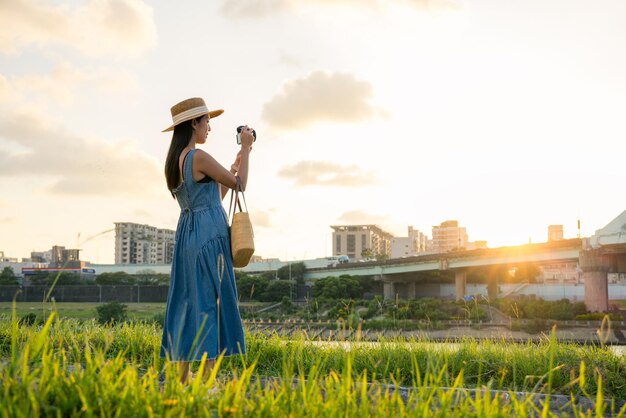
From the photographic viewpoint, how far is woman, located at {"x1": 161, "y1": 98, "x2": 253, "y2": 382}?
12.0ft

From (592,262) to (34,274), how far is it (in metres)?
72.2

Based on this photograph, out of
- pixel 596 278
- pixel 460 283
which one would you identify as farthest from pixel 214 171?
pixel 460 283

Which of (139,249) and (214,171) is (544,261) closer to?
(214,171)

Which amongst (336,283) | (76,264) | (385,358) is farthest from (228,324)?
(76,264)

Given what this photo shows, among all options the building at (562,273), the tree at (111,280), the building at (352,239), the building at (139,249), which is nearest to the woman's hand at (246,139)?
the tree at (111,280)

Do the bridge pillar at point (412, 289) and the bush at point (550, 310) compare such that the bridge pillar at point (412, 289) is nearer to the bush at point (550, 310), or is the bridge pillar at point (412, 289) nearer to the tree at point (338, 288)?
the tree at point (338, 288)

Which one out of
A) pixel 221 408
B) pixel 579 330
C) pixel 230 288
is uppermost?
pixel 230 288

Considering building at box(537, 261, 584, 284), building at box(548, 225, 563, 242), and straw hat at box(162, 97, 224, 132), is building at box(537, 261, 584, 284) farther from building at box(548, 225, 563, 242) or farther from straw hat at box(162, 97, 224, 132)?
straw hat at box(162, 97, 224, 132)

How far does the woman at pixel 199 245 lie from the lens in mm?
3670

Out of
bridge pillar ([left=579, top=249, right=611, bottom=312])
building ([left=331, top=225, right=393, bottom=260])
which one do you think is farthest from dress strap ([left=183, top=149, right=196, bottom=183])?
building ([left=331, top=225, right=393, bottom=260])

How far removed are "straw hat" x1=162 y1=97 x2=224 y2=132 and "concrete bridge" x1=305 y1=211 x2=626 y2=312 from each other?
40.9 meters

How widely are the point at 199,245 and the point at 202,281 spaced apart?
215 millimetres

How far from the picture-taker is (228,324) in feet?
12.2

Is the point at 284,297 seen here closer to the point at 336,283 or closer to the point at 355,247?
the point at 336,283
